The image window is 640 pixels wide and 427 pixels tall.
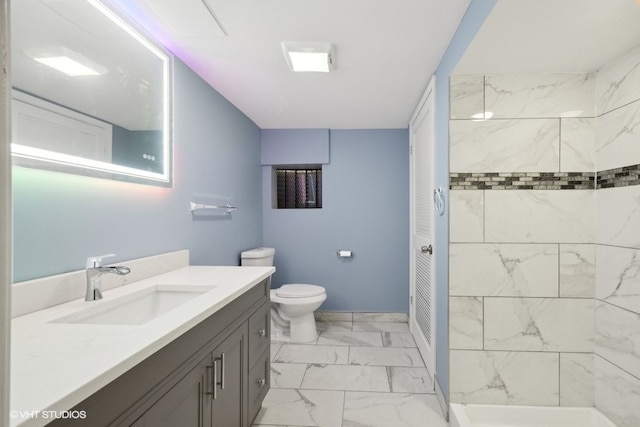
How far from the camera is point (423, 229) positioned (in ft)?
8.70

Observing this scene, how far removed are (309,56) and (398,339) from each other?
2568 mm

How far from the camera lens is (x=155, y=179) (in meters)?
1.72

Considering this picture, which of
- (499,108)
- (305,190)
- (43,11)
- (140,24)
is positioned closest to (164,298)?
(43,11)

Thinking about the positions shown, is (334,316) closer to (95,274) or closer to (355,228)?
(355,228)

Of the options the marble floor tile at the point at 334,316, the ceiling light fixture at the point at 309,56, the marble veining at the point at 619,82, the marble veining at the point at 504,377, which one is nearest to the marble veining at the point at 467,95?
the marble veining at the point at 619,82

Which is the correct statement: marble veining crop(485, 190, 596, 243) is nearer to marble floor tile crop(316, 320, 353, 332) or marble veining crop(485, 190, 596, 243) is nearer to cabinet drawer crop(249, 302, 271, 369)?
cabinet drawer crop(249, 302, 271, 369)

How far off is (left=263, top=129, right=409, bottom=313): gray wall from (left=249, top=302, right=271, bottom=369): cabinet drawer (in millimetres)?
1655

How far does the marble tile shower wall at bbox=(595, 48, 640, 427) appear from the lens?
150cm

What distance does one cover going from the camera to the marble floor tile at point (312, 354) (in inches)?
103

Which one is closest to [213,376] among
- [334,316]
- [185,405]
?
[185,405]

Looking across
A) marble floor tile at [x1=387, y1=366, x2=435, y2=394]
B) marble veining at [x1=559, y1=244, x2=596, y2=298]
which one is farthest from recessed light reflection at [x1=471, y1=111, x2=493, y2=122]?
marble floor tile at [x1=387, y1=366, x2=435, y2=394]

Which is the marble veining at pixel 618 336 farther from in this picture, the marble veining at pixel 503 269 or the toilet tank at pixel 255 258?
the toilet tank at pixel 255 258

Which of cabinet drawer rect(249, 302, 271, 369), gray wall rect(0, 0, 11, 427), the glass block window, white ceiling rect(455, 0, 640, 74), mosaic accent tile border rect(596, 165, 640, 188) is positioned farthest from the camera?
the glass block window

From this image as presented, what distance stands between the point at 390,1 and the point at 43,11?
1.35 m
